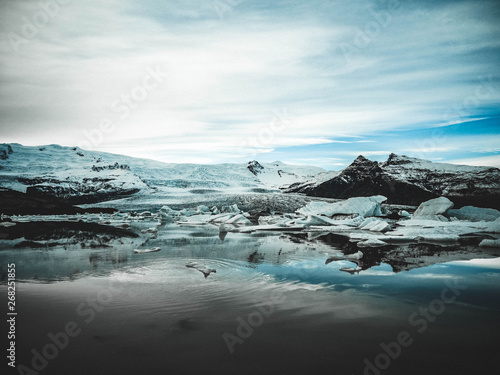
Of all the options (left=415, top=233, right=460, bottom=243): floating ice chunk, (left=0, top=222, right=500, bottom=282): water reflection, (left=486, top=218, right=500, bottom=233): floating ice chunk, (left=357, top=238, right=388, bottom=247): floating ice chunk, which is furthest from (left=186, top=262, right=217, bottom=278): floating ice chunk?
(left=486, top=218, right=500, bottom=233): floating ice chunk

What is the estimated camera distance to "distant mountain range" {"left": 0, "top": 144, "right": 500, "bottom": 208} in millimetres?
40625

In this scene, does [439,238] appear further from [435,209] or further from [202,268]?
[202,268]

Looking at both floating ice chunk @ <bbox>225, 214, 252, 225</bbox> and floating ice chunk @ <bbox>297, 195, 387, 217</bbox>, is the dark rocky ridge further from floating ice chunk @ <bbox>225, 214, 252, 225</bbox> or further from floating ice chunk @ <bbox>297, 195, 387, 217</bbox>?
floating ice chunk @ <bbox>297, 195, 387, 217</bbox>

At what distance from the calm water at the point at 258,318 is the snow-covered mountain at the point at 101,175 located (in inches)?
1546

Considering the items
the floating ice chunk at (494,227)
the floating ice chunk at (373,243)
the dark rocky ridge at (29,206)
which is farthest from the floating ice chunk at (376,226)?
the dark rocky ridge at (29,206)

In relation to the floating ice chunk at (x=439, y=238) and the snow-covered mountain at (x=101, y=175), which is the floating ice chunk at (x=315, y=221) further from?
the snow-covered mountain at (x=101, y=175)

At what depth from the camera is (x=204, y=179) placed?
59.1 metres

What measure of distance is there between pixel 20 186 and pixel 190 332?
5239cm

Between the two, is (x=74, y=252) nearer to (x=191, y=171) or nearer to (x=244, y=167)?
(x=191, y=171)

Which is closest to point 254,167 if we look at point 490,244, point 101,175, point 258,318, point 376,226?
point 101,175

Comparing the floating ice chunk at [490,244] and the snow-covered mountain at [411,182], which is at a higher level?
the snow-covered mountain at [411,182]

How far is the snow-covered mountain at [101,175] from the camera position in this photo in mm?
41625

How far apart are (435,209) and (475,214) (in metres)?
1.71

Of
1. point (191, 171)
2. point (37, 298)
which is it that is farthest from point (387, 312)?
point (191, 171)
